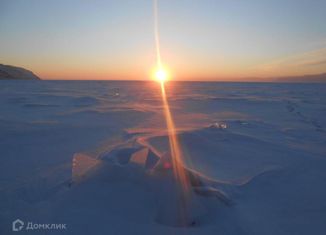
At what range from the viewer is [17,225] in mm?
2031

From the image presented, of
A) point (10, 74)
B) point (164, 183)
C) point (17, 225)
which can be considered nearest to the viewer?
point (17, 225)

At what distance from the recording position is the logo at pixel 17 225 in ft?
6.53

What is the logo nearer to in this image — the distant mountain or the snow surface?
the snow surface

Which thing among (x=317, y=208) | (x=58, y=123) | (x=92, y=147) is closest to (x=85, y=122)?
(x=58, y=123)

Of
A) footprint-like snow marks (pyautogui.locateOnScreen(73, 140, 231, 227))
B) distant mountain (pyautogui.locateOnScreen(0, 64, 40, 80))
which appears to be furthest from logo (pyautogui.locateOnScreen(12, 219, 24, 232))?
distant mountain (pyautogui.locateOnScreen(0, 64, 40, 80))

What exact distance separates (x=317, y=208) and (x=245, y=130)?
3.57 meters

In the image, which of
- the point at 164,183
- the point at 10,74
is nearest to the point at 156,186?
the point at 164,183

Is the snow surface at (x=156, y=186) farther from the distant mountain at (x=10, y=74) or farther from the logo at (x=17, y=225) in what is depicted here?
the distant mountain at (x=10, y=74)

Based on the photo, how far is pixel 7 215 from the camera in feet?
7.07

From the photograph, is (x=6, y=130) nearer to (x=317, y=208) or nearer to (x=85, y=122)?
(x=85, y=122)

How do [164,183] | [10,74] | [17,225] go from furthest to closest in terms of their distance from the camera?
[10,74]
[164,183]
[17,225]

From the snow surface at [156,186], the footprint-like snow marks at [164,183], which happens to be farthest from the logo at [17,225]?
the footprint-like snow marks at [164,183]

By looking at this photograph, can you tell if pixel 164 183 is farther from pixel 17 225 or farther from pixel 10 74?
pixel 10 74

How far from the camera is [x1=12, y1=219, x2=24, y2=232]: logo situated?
1.99 metres
